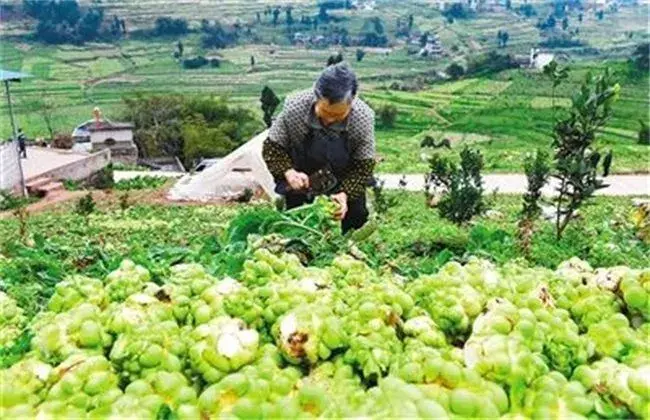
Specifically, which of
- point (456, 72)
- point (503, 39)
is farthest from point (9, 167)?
point (503, 39)

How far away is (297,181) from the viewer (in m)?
3.78

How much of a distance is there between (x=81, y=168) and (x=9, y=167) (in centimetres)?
446

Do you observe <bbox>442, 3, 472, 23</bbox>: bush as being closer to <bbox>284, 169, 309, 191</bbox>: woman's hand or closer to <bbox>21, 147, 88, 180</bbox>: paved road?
<bbox>21, 147, 88, 180</bbox>: paved road

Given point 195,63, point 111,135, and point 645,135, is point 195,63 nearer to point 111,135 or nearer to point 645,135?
point 111,135

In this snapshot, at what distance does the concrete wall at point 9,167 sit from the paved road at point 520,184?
34.0 ft

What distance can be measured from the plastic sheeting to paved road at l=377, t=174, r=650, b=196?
4.17 meters

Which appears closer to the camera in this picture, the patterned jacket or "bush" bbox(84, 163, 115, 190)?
the patterned jacket

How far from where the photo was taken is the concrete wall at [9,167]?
22.1 m

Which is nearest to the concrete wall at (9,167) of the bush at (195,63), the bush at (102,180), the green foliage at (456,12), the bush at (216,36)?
the bush at (102,180)

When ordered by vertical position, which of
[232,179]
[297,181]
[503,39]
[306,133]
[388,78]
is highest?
[306,133]

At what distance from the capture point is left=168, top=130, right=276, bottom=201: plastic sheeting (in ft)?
63.4

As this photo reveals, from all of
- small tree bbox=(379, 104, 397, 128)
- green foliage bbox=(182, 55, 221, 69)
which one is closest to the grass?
small tree bbox=(379, 104, 397, 128)

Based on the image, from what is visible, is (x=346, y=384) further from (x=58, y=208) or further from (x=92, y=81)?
(x=92, y=81)

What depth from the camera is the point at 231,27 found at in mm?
89938
